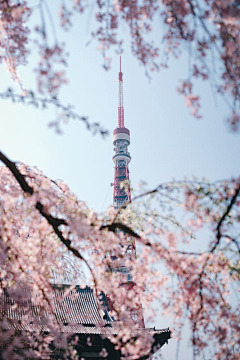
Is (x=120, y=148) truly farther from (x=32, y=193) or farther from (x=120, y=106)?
(x=32, y=193)

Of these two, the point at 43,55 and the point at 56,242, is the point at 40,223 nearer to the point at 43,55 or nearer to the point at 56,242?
the point at 56,242

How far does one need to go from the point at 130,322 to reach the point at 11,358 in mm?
2329

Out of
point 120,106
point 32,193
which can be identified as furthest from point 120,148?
point 32,193

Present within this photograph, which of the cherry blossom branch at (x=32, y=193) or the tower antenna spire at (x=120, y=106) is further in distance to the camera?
the tower antenna spire at (x=120, y=106)

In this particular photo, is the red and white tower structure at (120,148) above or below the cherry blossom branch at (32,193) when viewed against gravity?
above

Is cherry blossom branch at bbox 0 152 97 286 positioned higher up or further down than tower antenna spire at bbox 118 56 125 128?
further down

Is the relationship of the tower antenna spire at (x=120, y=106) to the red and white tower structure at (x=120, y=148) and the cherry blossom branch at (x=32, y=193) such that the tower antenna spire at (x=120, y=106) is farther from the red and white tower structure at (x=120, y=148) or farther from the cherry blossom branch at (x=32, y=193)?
the cherry blossom branch at (x=32, y=193)

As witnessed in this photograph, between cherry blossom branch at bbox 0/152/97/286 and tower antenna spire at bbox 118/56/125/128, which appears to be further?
tower antenna spire at bbox 118/56/125/128

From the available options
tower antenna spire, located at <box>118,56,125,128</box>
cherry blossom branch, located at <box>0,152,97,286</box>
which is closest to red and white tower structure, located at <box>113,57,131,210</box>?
tower antenna spire, located at <box>118,56,125,128</box>

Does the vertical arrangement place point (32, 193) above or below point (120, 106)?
below

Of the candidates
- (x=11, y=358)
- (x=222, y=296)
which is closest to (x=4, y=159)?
(x=222, y=296)

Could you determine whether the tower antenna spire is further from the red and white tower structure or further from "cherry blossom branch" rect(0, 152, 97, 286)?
"cherry blossom branch" rect(0, 152, 97, 286)

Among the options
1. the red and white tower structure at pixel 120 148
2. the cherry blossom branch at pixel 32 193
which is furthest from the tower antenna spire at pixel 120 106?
the cherry blossom branch at pixel 32 193

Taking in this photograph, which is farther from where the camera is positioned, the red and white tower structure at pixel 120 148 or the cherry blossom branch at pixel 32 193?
the red and white tower structure at pixel 120 148
